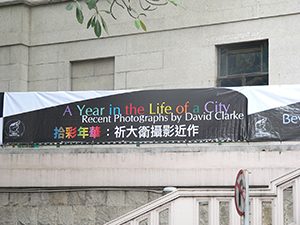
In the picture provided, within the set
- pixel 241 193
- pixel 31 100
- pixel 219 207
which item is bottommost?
pixel 219 207

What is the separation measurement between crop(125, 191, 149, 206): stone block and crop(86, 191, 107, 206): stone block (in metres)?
0.53

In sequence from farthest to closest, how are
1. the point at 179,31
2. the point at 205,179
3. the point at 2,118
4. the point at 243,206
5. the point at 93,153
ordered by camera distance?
the point at 179,31 → the point at 2,118 → the point at 93,153 → the point at 205,179 → the point at 243,206

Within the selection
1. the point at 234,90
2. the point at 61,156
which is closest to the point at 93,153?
the point at 61,156

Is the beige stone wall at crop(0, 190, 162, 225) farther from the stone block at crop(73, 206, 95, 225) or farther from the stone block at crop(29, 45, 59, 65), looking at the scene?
the stone block at crop(29, 45, 59, 65)

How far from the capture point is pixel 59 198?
1153 cm

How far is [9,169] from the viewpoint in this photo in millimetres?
11758

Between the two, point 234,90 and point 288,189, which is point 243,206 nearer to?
point 288,189

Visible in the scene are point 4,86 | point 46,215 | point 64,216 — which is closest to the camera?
point 64,216

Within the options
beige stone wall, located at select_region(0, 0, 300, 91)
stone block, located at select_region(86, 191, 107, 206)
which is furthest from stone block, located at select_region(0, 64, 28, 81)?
stone block, located at select_region(86, 191, 107, 206)

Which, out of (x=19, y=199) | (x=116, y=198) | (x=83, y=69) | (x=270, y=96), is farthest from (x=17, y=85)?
(x=270, y=96)

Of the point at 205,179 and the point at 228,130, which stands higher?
the point at 228,130

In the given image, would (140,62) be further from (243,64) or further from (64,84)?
(243,64)

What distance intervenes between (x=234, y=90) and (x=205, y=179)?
209 cm

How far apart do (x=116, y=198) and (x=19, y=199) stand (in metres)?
2.31
